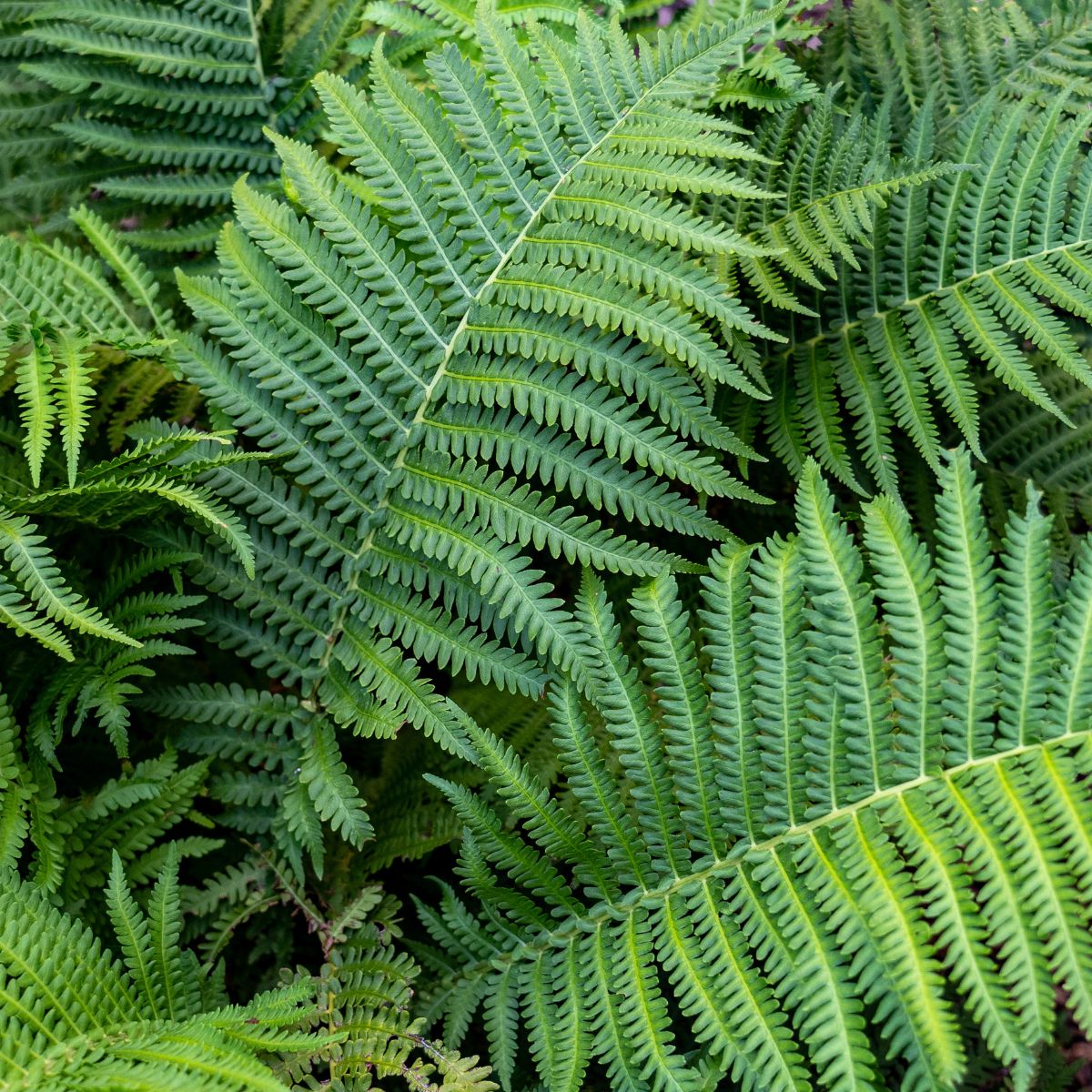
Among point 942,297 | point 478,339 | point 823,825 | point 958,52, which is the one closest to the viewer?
point 823,825

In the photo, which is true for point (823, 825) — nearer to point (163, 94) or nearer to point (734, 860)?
point (734, 860)

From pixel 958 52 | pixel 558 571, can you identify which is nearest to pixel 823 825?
pixel 558 571

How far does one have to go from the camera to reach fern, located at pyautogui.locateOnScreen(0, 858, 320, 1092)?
1282 millimetres

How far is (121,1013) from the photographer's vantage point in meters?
1.46

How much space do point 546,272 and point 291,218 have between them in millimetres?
456

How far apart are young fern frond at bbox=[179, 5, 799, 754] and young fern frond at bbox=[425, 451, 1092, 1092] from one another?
0.62ft

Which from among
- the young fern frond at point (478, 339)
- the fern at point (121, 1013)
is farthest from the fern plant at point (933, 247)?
the fern at point (121, 1013)

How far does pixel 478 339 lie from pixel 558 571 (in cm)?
68

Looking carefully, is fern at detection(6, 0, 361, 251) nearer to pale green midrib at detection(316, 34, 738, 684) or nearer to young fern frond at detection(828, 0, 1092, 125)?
pale green midrib at detection(316, 34, 738, 684)

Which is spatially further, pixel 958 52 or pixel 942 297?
pixel 958 52

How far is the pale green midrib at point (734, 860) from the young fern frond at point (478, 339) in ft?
1.17

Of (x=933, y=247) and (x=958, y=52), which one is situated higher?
(x=958, y=52)

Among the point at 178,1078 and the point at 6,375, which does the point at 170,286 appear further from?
the point at 178,1078

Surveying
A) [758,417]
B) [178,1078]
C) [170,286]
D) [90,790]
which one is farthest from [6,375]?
[758,417]
